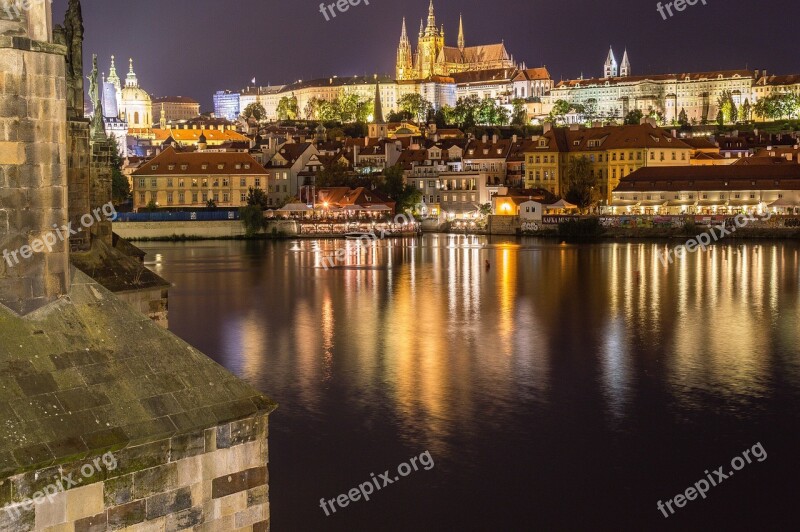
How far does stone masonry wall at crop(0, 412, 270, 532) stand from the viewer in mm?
4207

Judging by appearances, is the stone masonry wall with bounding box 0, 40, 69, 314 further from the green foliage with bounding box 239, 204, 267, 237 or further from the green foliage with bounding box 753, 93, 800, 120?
the green foliage with bounding box 753, 93, 800, 120

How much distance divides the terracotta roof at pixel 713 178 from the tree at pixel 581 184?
1984 millimetres

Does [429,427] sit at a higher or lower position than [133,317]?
lower

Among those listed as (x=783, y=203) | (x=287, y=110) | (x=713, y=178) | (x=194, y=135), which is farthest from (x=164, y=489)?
(x=287, y=110)

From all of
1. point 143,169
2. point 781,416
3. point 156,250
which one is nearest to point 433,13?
point 143,169

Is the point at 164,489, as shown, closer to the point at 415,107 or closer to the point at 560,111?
the point at 560,111

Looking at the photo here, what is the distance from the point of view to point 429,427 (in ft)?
41.8

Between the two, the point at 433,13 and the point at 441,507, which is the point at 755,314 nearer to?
the point at 441,507

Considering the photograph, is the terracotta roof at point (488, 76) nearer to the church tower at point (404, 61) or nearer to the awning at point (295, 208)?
the church tower at point (404, 61)

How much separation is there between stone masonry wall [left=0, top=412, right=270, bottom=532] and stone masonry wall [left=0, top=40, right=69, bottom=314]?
2.69 feet

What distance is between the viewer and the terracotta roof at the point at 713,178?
52750mm

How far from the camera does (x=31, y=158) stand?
4633 millimetres

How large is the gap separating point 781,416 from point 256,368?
7.77 metres

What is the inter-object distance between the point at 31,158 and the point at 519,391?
11.1 meters
